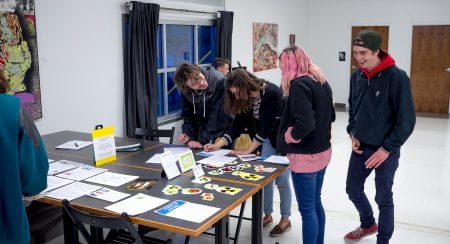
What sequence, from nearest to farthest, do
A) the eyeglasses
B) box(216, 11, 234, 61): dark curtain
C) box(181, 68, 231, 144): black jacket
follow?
the eyeglasses → box(181, 68, 231, 144): black jacket → box(216, 11, 234, 61): dark curtain

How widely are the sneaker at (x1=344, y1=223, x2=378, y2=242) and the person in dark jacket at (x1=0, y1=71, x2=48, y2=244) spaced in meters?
2.34

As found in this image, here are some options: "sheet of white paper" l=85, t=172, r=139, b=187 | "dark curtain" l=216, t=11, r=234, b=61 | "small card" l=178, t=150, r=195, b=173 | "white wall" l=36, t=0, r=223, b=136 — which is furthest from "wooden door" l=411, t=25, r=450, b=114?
"sheet of white paper" l=85, t=172, r=139, b=187

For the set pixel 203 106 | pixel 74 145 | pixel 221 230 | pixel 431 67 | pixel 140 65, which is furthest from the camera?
pixel 431 67

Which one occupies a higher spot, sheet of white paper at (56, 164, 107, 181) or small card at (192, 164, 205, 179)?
small card at (192, 164, 205, 179)

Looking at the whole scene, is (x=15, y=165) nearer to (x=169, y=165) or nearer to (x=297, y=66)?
(x=169, y=165)

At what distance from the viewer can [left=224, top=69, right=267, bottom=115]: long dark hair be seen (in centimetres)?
286

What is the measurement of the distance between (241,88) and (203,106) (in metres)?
0.82

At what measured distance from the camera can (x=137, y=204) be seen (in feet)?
6.84

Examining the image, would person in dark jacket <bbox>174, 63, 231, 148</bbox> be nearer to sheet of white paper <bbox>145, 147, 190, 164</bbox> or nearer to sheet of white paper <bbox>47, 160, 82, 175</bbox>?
sheet of white paper <bbox>145, 147, 190, 164</bbox>

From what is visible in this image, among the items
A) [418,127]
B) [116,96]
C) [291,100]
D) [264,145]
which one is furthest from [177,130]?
[418,127]

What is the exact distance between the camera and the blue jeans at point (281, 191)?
10.6ft

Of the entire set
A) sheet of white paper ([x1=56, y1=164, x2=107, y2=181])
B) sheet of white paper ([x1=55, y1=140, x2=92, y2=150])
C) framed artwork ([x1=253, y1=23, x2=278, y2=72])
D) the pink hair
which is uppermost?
framed artwork ([x1=253, y1=23, x2=278, y2=72])

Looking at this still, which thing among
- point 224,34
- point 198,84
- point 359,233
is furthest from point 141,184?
point 224,34

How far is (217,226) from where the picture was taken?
2139mm
